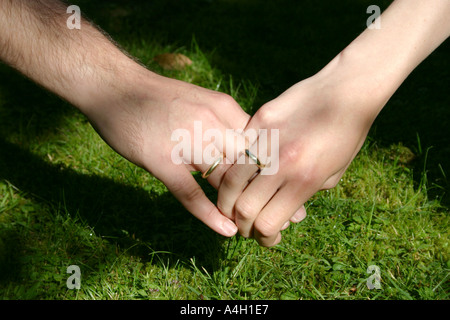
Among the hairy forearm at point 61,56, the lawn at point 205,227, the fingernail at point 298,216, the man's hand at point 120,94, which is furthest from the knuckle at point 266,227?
the hairy forearm at point 61,56

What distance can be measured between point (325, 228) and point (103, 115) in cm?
115

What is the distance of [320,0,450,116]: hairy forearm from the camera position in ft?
5.68

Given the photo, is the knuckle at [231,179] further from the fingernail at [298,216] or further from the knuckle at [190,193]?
the fingernail at [298,216]

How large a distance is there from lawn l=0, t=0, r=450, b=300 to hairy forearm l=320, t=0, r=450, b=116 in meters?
0.71

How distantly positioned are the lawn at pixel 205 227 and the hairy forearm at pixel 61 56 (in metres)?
0.76

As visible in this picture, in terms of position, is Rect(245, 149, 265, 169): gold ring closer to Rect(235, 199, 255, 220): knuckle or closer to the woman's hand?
the woman's hand

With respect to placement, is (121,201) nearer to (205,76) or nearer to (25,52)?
(25,52)

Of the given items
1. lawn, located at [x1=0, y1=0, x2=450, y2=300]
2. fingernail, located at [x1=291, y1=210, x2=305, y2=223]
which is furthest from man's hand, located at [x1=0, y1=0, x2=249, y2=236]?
lawn, located at [x1=0, y1=0, x2=450, y2=300]

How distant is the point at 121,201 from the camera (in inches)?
94.9

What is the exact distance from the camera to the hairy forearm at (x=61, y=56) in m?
1.69

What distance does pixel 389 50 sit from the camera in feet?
5.79

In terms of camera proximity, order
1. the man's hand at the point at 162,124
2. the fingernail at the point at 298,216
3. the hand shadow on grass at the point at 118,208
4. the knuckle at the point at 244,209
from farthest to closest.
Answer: the hand shadow on grass at the point at 118,208 < the fingernail at the point at 298,216 < the knuckle at the point at 244,209 < the man's hand at the point at 162,124

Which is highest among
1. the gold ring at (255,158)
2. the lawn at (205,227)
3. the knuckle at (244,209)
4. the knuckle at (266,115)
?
the knuckle at (266,115)

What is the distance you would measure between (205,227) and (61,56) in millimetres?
1011
